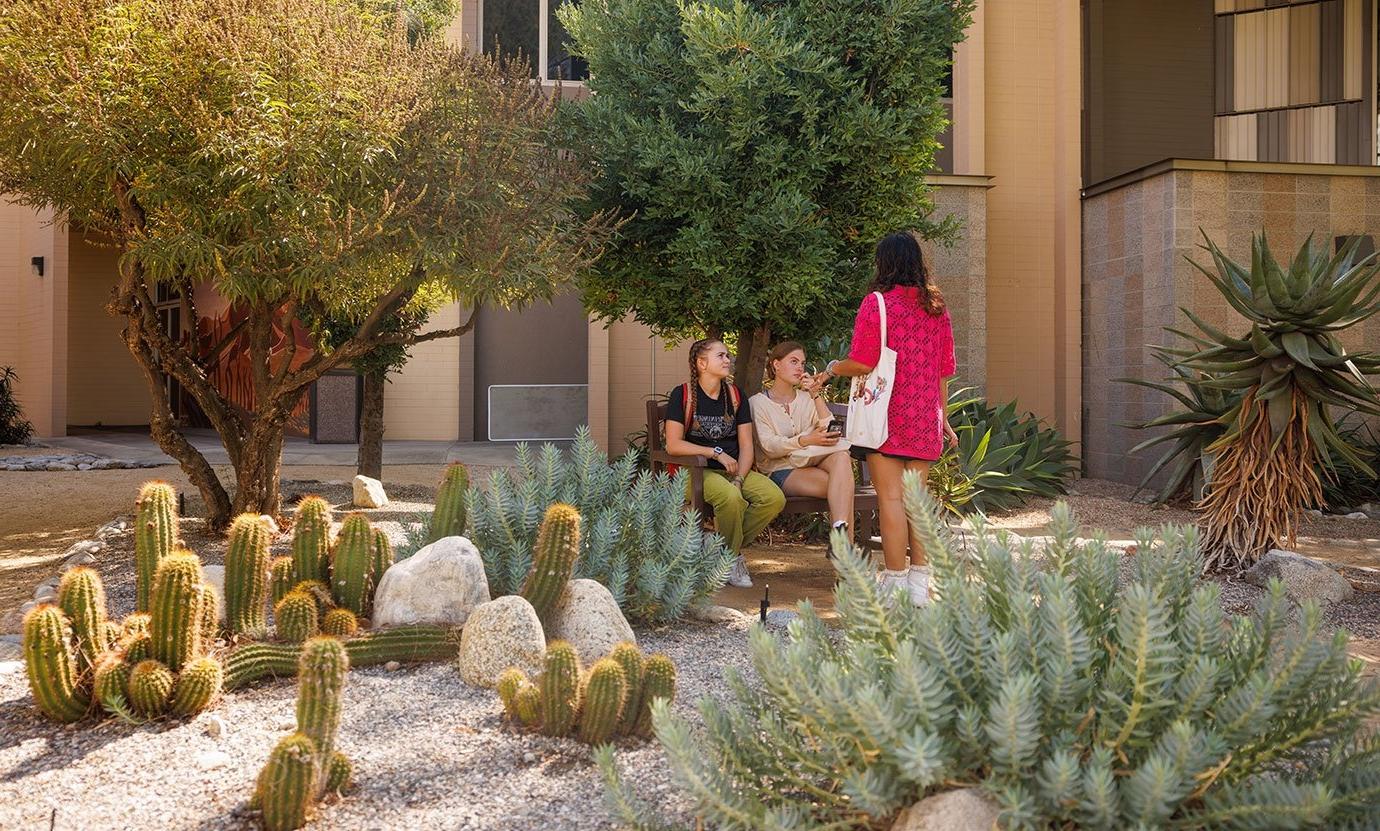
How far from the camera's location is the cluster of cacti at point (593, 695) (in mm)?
3098

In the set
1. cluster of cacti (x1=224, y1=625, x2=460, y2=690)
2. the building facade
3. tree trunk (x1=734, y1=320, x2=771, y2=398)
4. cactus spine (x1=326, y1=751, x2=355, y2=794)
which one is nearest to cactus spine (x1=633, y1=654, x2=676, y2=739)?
cactus spine (x1=326, y1=751, x2=355, y2=794)

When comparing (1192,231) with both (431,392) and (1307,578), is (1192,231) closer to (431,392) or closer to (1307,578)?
(1307,578)

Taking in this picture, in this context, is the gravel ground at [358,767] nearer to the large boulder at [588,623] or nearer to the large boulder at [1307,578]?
the large boulder at [588,623]

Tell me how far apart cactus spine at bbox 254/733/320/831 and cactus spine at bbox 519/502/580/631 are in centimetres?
144

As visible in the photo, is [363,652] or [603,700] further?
[363,652]

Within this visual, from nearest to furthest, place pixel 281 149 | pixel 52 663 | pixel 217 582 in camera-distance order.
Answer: pixel 52 663
pixel 217 582
pixel 281 149

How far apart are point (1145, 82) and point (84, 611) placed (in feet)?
43.1

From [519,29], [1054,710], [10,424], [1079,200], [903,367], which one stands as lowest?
[1054,710]

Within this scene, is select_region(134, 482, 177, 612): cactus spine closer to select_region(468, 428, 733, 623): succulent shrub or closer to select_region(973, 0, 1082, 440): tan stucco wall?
select_region(468, 428, 733, 623): succulent shrub

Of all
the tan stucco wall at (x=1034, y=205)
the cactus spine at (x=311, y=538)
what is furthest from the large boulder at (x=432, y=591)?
the tan stucco wall at (x=1034, y=205)

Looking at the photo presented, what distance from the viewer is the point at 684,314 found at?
719 cm

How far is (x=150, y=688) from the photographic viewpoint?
331cm

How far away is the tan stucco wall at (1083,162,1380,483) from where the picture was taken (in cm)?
1005

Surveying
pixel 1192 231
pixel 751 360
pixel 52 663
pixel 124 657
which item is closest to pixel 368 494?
pixel 751 360
